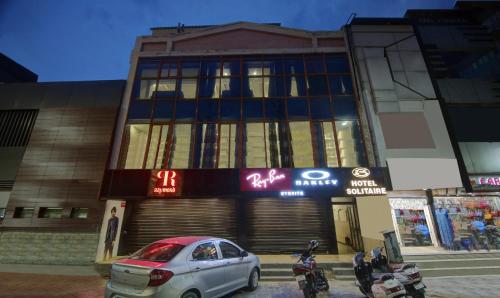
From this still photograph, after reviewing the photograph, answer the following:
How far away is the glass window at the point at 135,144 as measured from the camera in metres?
11.9

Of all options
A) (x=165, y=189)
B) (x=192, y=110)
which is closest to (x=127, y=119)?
(x=192, y=110)

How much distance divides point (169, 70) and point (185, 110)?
128 inches

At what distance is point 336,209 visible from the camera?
467 inches

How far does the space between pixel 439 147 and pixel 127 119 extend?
1642 centimetres

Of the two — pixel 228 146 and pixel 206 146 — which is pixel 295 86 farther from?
pixel 206 146

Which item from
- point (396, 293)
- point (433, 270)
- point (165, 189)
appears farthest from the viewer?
point (165, 189)

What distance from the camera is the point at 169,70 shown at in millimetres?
14133

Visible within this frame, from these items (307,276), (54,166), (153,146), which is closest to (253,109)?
(153,146)

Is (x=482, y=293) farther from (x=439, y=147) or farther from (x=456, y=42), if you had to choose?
(x=456, y=42)

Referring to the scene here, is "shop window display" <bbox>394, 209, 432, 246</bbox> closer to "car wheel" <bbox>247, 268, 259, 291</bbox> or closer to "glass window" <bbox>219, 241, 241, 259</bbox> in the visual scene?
"car wheel" <bbox>247, 268, 259, 291</bbox>

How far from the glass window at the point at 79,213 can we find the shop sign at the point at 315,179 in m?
10.1

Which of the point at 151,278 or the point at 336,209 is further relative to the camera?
the point at 336,209

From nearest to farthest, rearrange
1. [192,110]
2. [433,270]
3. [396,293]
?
[396,293] → [433,270] → [192,110]

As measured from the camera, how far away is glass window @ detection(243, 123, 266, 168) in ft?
39.0
